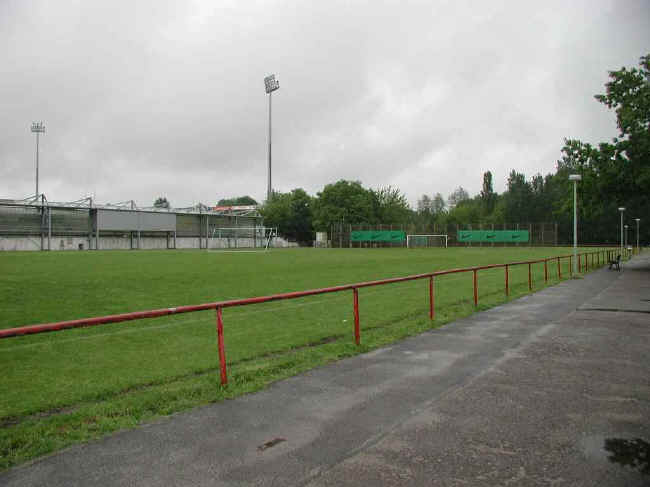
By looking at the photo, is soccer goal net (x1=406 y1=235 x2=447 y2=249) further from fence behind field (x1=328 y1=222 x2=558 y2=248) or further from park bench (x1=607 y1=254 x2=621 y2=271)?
park bench (x1=607 y1=254 x2=621 y2=271)

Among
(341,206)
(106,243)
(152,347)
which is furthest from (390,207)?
(152,347)

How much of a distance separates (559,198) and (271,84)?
56562 mm

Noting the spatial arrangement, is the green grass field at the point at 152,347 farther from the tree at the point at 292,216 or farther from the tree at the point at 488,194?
the tree at the point at 488,194

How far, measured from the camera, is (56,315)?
12.0m

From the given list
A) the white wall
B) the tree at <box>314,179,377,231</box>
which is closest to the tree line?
the tree at <box>314,179,377,231</box>

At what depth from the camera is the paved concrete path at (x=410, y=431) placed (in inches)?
147

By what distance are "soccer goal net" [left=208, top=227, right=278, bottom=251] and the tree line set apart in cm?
572

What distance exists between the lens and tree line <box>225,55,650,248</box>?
93.8ft

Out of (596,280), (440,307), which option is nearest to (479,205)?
(596,280)

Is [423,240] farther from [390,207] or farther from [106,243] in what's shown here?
[106,243]

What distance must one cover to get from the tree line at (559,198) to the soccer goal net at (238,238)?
572cm

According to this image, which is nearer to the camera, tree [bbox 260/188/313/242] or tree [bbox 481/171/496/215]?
tree [bbox 260/188/313/242]

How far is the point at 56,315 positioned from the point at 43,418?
24.6 ft

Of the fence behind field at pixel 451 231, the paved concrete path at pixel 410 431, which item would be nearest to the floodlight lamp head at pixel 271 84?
the fence behind field at pixel 451 231
